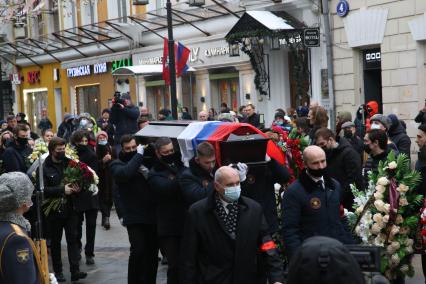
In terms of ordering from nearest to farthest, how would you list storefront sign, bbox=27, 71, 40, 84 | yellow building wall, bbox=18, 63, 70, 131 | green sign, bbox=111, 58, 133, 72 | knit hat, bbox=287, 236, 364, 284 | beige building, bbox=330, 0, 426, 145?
knit hat, bbox=287, 236, 364, 284 < beige building, bbox=330, 0, 426, 145 < green sign, bbox=111, 58, 133, 72 < yellow building wall, bbox=18, 63, 70, 131 < storefront sign, bbox=27, 71, 40, 84

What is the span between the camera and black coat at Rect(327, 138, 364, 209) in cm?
914

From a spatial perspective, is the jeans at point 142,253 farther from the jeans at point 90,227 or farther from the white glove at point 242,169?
the jeans at point 90,227

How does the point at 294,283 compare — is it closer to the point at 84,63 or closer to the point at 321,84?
the point at 321,84

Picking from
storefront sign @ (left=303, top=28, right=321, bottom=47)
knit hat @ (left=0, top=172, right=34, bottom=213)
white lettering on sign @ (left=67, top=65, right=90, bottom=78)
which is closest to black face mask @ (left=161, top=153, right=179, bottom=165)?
knit hat @ (left=0, top=172, right=34, bottom=213)

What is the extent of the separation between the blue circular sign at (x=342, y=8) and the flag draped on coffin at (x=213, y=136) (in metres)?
13.7

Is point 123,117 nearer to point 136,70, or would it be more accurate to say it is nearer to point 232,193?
point 136,70

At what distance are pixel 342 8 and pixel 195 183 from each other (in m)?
15.1

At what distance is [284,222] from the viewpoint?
6898 millimetres

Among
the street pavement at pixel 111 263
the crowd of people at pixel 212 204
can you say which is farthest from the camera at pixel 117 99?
the crowd of people at pixel 212 204

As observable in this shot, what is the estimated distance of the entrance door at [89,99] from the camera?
37.2 metres

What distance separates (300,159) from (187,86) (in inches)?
852

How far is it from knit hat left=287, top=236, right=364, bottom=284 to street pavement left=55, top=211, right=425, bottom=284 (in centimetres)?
673

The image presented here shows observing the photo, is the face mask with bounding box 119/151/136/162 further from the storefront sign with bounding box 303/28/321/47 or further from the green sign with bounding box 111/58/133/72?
the green sign with bounding box 111/58/133/72

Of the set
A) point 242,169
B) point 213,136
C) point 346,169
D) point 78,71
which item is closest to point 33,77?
point 78,71
